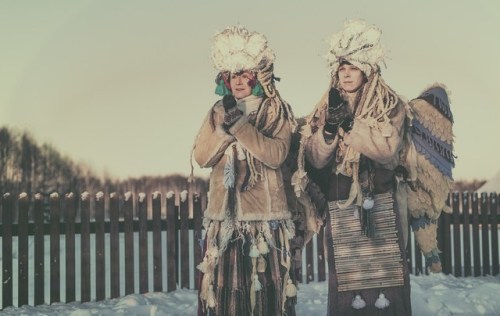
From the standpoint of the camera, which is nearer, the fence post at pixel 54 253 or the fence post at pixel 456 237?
the fence post at pixel 54 253

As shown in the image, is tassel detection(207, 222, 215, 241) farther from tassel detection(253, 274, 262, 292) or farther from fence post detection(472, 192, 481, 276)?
fence post detection(472, 192, 481, 276)

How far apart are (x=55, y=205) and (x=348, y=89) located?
437 centimetres

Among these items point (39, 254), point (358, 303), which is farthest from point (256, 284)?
point (39, 254)

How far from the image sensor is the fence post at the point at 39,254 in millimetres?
6480

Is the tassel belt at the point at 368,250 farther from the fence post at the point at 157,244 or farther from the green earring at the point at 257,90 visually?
the fence post at the point at 157,244

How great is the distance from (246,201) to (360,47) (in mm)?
1062

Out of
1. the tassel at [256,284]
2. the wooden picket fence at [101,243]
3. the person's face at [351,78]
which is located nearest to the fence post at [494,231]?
the wooden picket fence at [101,243]

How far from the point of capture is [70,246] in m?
6.64

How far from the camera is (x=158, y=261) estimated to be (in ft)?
22.7

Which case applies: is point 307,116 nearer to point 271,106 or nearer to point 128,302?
point 271,106

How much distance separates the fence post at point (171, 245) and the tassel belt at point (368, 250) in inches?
154

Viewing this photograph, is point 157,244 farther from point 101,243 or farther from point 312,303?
point 312,303

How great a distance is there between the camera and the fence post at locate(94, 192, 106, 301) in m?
6.69

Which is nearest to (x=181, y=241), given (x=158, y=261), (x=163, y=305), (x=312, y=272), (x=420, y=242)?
(x=158, y=261)
